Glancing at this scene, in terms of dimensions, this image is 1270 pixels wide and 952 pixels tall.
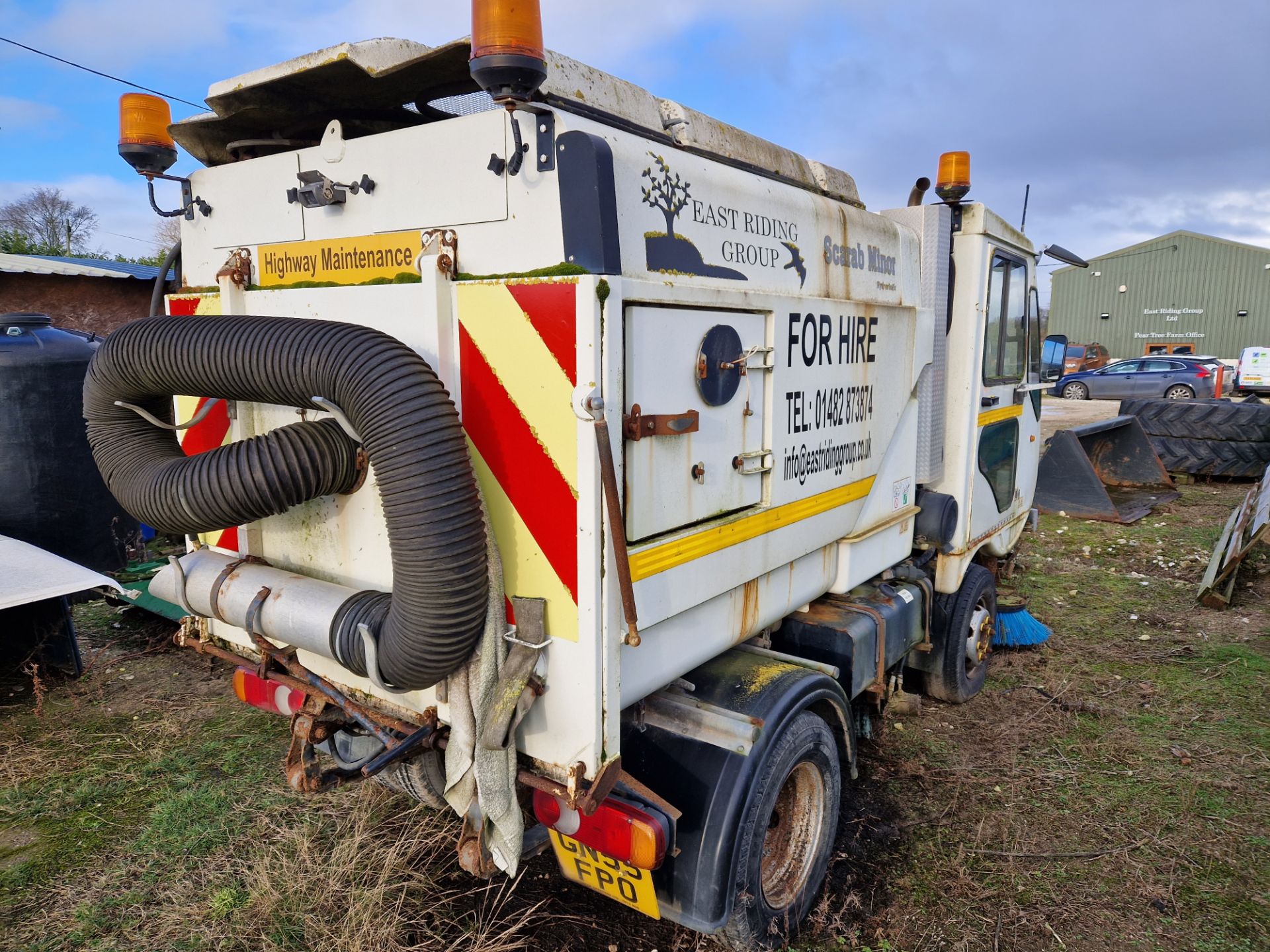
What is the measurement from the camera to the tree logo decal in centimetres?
212

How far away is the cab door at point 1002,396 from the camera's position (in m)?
4.27

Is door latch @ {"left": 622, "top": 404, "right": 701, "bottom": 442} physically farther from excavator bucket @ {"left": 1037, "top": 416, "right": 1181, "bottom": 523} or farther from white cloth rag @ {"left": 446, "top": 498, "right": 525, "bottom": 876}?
excavator bucket @ {"left": 1037, "top": 416, "right": 1181, "bottom": 523}

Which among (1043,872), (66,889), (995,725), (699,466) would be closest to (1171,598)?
(995,725)

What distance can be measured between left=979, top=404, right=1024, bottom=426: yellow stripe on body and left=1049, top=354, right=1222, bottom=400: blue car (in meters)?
17.3

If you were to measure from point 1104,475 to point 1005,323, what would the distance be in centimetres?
735

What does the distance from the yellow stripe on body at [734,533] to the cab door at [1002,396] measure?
1.49 metres

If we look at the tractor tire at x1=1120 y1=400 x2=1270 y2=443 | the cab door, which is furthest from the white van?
the cab door

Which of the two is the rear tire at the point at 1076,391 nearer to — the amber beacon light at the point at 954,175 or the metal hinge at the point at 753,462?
the amber beacon light at the point at 954,175

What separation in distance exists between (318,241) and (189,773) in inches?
101

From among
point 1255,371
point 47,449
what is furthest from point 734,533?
point 1255,371

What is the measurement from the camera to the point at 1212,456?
10.7m

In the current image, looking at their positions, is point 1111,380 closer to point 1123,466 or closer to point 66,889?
point 1123,466

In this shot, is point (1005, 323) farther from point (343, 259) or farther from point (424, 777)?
point (424, 777)

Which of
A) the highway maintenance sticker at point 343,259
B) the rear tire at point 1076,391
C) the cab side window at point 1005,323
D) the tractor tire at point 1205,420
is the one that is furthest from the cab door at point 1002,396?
the rear tire at point 1076,391
